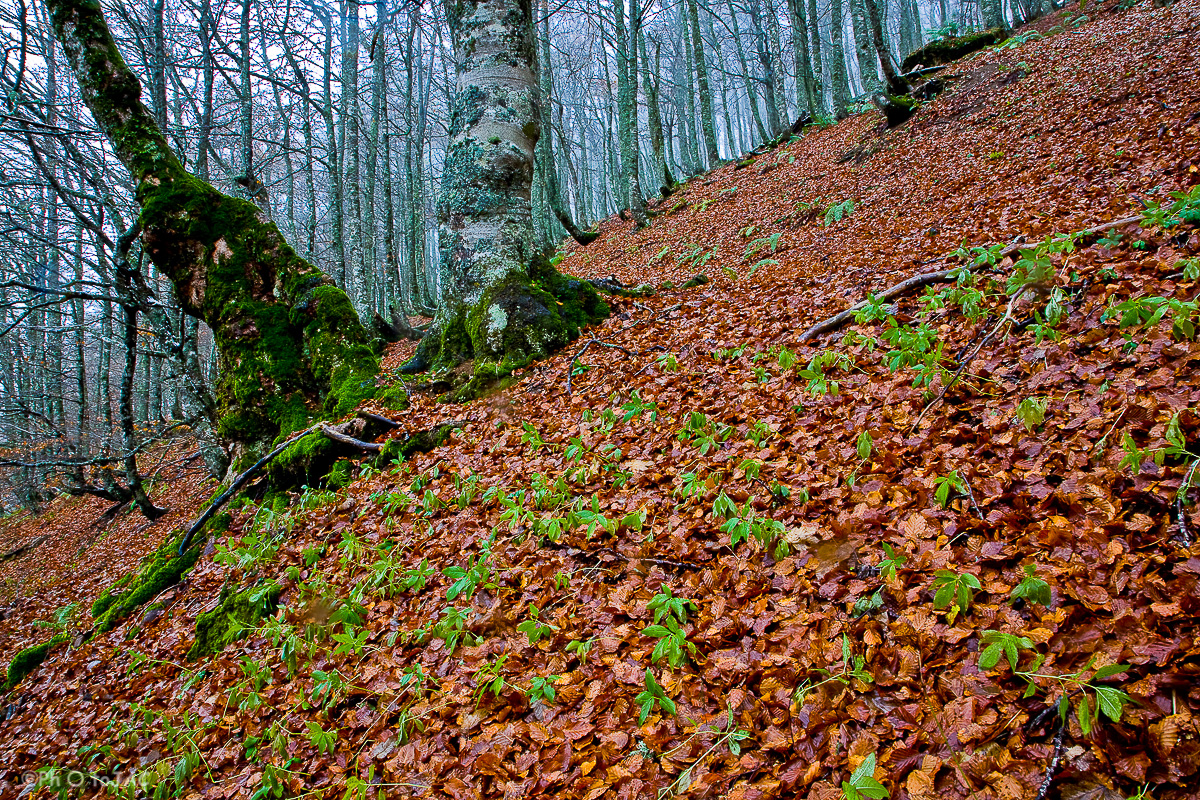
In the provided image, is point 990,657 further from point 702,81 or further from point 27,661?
point 702,81

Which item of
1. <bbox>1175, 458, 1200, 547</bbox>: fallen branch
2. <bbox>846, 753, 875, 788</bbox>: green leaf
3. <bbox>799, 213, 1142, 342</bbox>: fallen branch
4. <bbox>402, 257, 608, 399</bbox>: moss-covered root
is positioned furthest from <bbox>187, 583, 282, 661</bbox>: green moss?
<bbox>1175, 458, 1200, 547</bbox>: fallen branch

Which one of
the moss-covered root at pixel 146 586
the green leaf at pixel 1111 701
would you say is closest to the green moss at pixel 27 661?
the moss-covered root at pixel 146 586

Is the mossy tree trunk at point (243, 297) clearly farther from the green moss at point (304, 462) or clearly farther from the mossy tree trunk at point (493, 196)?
the mossy tree trunk at point (493, 196)

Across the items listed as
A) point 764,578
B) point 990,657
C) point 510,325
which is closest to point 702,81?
point 510,325

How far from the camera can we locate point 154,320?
779cm

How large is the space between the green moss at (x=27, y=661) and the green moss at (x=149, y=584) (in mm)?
332

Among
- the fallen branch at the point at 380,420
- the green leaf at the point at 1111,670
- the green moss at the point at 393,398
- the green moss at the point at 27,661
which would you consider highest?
the green moss at the point at 393,398

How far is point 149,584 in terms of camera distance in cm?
448

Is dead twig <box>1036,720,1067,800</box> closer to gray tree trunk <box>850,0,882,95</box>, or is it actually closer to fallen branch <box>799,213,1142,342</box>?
fallen branch <box>799,213,1142,342</box>

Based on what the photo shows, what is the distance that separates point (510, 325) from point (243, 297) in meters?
3.13

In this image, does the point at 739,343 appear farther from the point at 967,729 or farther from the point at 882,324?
the point at 967,729

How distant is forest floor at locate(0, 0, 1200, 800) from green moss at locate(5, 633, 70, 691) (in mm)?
106

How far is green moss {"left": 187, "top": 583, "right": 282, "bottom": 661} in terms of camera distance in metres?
3.38

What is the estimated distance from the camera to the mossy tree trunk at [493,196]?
5258 mm
